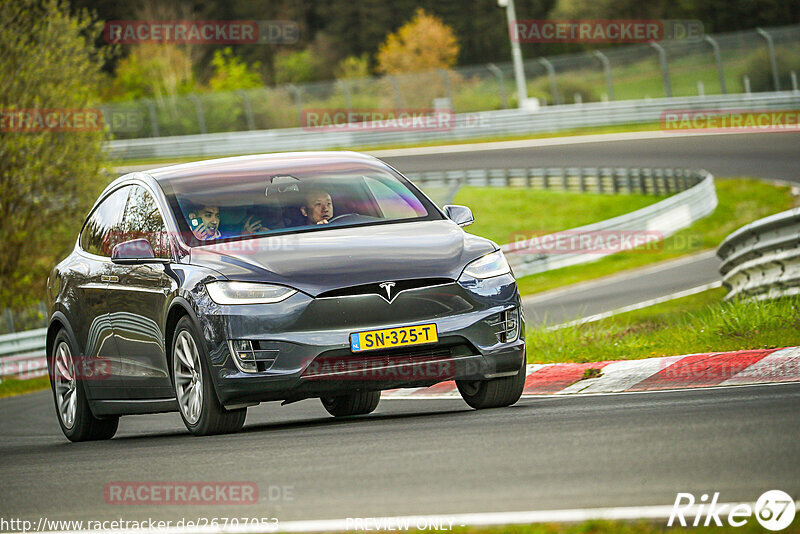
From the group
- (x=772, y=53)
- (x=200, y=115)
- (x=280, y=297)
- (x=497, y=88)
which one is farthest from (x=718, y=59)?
(x=280, y=297)

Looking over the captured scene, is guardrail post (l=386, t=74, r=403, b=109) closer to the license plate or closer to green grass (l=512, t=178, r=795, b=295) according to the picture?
green grass (l=512, t=178, r=795, b=295)

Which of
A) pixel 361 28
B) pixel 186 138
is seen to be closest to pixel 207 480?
pixel 186 138

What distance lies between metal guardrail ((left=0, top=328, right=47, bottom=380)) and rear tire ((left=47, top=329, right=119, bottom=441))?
1186 cm

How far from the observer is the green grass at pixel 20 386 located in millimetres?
20297

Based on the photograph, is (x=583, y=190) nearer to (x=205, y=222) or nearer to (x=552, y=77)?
(x=552, y=77)

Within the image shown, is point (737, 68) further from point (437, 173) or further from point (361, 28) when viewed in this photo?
point (361, 28)

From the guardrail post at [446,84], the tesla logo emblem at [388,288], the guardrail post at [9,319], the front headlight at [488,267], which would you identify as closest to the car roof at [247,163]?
the front headlight at [488,267]

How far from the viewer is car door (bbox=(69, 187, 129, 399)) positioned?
356 inches

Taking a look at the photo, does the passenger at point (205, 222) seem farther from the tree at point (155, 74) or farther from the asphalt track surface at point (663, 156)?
the tree at point (155, 74)

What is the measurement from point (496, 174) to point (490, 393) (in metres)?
31.6

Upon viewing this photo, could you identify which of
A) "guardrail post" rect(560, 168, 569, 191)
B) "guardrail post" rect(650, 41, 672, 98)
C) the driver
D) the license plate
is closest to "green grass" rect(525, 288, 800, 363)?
the driver

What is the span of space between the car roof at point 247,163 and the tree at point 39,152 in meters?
16.2

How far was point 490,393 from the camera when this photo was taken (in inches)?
324

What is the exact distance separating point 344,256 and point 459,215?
127cm
